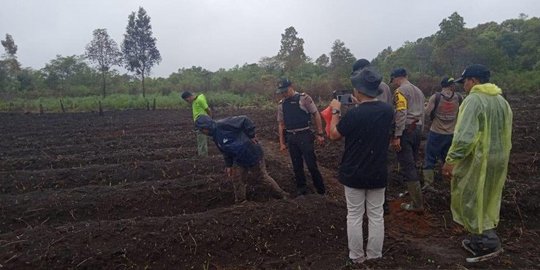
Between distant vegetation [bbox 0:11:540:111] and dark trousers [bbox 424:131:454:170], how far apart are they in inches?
850

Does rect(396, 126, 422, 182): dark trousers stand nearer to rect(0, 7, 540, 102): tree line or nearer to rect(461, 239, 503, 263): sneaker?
rect(461, 239, 503, 263): sneaker

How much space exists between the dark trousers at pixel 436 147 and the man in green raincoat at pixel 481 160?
199 centimetres

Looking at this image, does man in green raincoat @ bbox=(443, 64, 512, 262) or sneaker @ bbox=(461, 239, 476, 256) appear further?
sneaker @ bbox=(461, 239, 476, 256)

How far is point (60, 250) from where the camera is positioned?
420 centimetres

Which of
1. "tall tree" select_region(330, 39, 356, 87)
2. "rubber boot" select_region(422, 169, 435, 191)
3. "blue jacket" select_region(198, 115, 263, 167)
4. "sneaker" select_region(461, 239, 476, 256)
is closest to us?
"sneaker" select_region(461, 239, 476, 256)

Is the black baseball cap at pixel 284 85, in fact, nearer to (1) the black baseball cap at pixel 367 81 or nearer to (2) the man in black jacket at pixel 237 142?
(2) the man in black jacket at pixel 237 142

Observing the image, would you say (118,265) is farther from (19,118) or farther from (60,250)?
(19,118)

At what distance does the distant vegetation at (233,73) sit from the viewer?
27172 millimetres

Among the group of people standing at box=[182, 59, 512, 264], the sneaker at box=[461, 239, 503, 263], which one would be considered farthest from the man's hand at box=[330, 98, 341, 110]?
the sneaker at box=[461, 239, 503, 263]

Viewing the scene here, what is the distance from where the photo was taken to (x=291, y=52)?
3919cm

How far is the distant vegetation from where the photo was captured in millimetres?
27172

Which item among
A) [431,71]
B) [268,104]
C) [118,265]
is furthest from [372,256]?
[431,71]

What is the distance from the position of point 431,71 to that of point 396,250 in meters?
30.5

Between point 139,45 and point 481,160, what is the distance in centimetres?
2896
